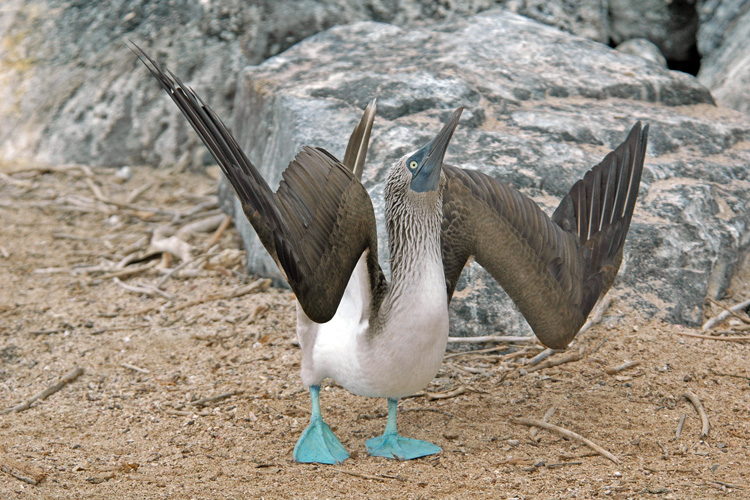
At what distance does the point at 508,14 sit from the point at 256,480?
16.1 feet

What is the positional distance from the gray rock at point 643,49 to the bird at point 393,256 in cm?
424

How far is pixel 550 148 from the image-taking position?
521cm

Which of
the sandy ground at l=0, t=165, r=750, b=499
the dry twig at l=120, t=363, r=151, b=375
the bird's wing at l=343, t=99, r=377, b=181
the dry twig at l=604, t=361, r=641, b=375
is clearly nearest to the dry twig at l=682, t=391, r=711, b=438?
the sandy ground at l=0, t=165, r=750, b=499

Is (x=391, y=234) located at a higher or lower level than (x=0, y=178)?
higher

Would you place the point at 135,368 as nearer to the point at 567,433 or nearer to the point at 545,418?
the point at 545,418

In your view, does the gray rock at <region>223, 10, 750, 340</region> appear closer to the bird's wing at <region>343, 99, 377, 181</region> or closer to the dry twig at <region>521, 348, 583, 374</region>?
the dry twig at <region>521, 348, 583, 374</region>

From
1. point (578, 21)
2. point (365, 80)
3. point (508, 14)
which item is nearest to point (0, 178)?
point (365, 80)

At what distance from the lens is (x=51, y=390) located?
4176mm

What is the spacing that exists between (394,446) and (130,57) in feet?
16.8

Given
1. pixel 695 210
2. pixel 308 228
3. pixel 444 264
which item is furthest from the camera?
pixel 695 210

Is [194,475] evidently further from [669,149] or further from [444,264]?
[669,149]

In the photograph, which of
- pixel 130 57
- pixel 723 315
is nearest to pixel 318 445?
pixel 723 315

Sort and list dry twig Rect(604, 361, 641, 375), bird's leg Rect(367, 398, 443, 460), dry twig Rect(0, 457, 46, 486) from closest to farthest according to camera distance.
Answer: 1. dry twig Rect(0, 457, 46, 486)
2. bird's leg Rect(367, 398, 443, 460)
3. dry twig Rect(604, 361, 641, 375)

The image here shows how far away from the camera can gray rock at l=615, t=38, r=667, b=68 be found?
7652 mm
